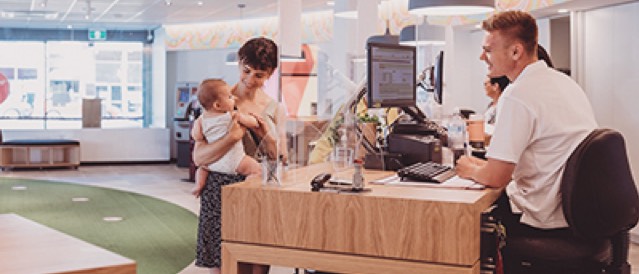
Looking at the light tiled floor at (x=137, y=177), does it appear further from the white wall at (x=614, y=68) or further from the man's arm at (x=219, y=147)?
the man's arm at (x=219, y=147)

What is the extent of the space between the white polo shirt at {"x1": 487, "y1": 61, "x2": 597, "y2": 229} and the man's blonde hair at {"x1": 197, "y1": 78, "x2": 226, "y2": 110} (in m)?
1.28

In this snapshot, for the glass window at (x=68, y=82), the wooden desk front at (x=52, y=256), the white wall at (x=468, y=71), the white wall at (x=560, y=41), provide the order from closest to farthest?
the wooden desk front at (x=52, y=256) < the white wall at (x=560, y=41) < the white wall at (x=468, y=71) < the glass window at (x=68, y=82)

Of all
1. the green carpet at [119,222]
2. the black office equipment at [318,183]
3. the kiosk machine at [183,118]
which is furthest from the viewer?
the kiosk machine at [183,118]

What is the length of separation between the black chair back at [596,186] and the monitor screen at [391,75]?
2.96ft

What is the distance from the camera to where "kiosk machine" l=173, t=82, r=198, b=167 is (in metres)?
14.9

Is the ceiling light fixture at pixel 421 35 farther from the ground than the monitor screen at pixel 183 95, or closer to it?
farther from the ground

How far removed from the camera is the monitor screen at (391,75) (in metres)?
3.30

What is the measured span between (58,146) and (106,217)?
22.2 ft

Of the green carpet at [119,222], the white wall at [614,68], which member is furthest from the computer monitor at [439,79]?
the white wall at [614,68]

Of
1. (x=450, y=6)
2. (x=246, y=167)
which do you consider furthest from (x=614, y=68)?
(x=246, y=167)

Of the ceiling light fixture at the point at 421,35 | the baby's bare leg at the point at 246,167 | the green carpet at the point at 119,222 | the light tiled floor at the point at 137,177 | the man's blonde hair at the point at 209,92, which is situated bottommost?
the green carpet at the point at 119,222

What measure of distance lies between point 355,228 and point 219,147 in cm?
101

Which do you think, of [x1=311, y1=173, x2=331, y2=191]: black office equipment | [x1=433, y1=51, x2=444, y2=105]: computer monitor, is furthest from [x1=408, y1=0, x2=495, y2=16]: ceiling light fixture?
[x1=311, y1=173, x2=331, y2=191]: black office equipment

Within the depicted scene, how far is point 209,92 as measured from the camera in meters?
3.45
